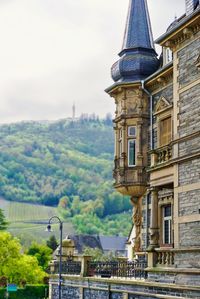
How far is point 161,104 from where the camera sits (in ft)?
86.3

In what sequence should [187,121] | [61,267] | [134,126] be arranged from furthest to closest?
[61,267], [134,126], [187,121]

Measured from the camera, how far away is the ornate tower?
2862 centimetres

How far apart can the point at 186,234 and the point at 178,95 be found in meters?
5.14

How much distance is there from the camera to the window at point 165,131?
25077 millimetres

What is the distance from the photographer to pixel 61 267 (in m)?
33.7

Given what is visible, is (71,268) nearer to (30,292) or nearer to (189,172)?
(189,172)

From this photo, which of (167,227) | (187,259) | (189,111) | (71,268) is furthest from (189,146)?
(71,268)

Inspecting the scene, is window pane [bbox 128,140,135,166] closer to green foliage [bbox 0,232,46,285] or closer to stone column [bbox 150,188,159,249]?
stone column [bbox 150,188,159,249]

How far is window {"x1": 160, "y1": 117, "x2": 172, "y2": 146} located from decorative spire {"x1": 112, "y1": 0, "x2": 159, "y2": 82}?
412 centimetres

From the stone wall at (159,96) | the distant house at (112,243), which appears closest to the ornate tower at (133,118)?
the stone wall at (159,96)

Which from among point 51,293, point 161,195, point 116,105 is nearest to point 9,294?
point 51,293

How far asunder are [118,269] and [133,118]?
7609 millimetres

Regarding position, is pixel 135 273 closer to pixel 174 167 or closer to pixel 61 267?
pixel 174 167

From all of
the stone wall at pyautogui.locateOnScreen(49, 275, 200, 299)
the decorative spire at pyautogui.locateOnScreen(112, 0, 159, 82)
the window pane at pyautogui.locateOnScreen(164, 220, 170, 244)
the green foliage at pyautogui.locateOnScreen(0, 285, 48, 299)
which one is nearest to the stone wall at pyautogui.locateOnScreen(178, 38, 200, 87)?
the window pane at pyautogui.locateOnScreen(164, 220, 170, 244)
